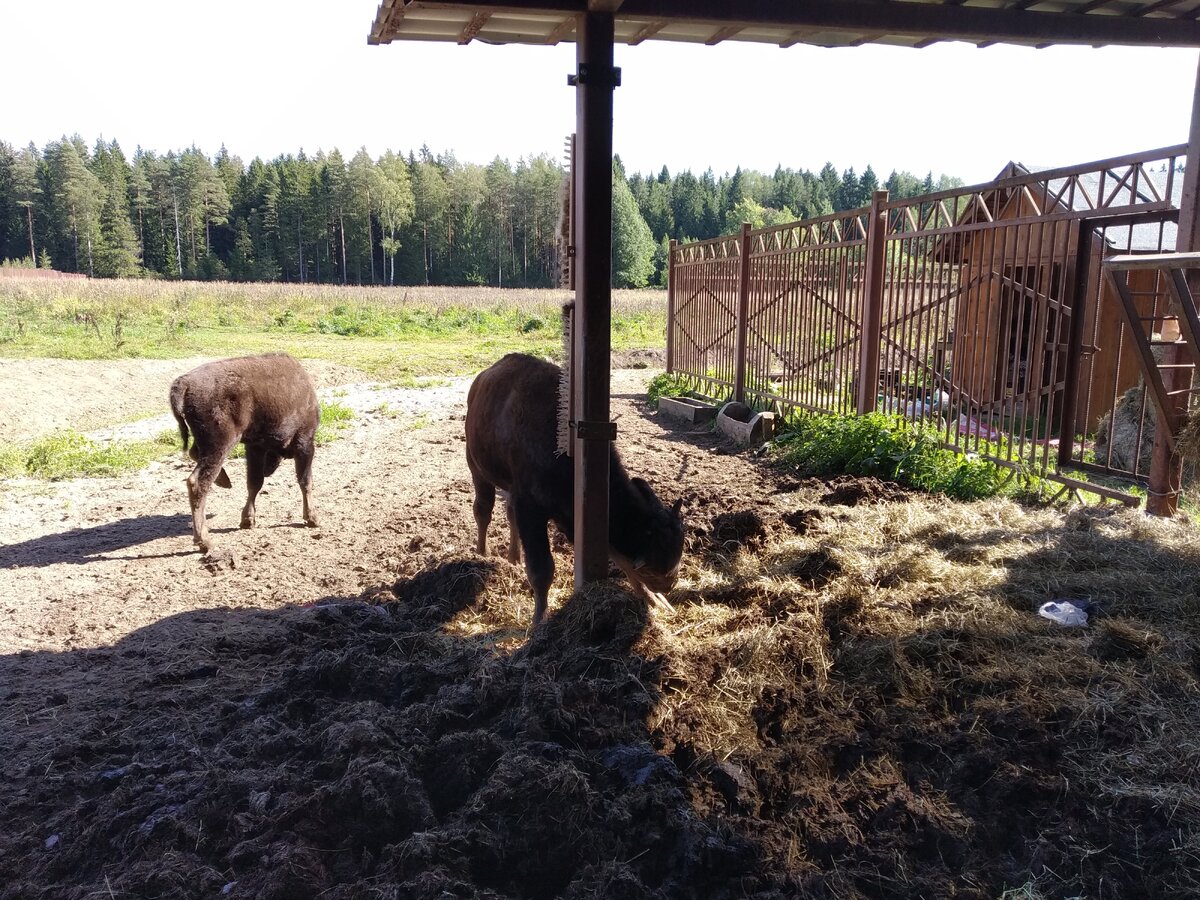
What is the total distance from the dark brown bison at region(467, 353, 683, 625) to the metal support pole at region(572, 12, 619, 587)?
Result: 0.89ft

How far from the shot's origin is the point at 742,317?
46.0 ft

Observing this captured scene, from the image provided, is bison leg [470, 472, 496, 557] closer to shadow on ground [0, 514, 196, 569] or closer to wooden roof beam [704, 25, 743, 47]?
shadow on ground [0, 514, 196, 569]

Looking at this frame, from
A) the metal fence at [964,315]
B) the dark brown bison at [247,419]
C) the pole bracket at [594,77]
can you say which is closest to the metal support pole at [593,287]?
the pole bracket at [594,77]

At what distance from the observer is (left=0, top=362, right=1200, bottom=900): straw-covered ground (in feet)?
9.39

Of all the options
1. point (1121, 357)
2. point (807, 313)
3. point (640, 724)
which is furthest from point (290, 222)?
point (640, 724)

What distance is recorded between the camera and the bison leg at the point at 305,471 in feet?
27.1

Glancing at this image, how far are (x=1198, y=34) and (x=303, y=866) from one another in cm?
753

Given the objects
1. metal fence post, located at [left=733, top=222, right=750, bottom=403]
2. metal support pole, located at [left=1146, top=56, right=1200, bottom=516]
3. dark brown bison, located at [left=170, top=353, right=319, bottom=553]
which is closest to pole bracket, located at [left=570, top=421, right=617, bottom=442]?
metal support pole, located at [left=1146, top=56, right=1200, bottom=516]

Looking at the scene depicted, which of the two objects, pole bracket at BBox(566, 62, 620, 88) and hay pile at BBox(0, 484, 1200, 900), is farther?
pole bracket at BBox(566, 62, 620, 88)

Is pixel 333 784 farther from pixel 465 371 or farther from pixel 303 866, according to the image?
pixel 465 371

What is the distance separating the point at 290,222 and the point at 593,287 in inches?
3644

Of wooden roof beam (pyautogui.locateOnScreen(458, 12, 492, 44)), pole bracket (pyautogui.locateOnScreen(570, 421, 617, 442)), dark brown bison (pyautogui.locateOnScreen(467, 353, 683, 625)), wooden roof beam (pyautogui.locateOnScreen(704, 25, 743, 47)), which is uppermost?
wooden roof beam (pyautogui.locateOnScreen(704, 25, 743, 47))

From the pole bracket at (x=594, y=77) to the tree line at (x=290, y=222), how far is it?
77.6 metres

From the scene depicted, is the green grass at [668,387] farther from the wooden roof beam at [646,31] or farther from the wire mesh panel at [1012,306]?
the wooden roof beam at [646,31]
